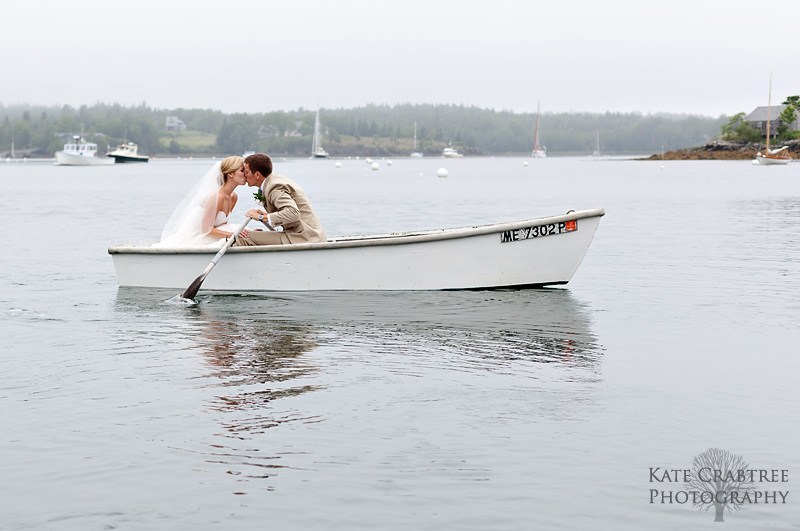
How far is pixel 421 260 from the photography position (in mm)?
14930

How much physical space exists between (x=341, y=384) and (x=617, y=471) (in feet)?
11.1

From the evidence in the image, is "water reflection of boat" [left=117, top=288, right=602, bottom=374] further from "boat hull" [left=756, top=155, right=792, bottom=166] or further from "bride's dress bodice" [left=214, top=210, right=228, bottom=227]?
"boat hull" [left=756, top=155, right=792, bottom=166]

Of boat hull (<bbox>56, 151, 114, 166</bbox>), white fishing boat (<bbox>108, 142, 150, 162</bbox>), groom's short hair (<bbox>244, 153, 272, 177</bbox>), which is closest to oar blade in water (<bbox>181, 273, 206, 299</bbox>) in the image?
groom's short hair (<bbox>244, 153, 272, 177</bbox>)

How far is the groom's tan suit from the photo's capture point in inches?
569

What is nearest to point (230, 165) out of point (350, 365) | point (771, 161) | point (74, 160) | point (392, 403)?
point (350, 365)

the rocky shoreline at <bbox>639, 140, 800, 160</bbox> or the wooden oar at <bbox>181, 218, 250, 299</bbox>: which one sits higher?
the rocky shoreline at <bbox>639, 140, 800, 160</bbox>

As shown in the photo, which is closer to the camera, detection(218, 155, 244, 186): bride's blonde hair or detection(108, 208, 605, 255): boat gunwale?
detection(108, 208, 605, 255): boat gunwale

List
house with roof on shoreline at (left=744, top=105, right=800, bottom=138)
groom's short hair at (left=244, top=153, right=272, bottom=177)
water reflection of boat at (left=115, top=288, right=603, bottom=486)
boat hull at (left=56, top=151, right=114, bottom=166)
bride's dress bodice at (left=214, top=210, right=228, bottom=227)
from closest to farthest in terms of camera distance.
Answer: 1. water reflection of boat at (left=115, top=288, right=603, bottom=486)
2. groom's short hair at (left=244, top=153, right=272, bottom=177)
3. bride's dress bodice at (left=214, top=210, right=228, bottom=227)
4. boat hull at (left=56, top=151, right=114, bottom=166)
5. house with roof on shoreline at (left=744, top=105, right=800, bottom=138)

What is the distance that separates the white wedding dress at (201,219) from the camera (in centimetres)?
1544

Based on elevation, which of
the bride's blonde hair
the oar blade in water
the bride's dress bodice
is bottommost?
the oar blade in water

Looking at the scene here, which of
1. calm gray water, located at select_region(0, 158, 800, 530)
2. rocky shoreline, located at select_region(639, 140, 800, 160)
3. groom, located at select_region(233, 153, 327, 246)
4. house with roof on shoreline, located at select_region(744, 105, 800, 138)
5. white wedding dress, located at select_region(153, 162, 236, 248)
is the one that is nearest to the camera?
calm gray water, located at select_region(0, 158, 800, 530)

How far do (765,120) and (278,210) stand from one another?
177 m

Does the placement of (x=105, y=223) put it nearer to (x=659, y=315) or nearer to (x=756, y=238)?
(x=756, y=238)

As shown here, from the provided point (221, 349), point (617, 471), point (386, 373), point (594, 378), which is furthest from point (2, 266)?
point (617, 471)
